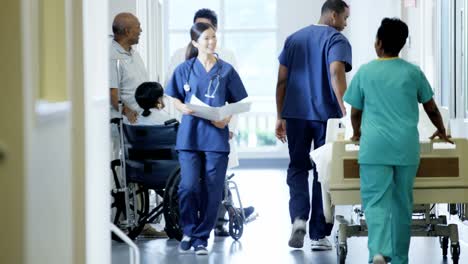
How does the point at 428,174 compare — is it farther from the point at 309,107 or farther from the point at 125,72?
the point at 125,72

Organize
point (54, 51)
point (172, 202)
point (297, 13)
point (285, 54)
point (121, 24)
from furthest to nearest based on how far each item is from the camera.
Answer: point (297, 13)
point (121, 24)
point (172, 202)
point (285, 54)
point (54, 51)

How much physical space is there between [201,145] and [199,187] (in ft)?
0.85

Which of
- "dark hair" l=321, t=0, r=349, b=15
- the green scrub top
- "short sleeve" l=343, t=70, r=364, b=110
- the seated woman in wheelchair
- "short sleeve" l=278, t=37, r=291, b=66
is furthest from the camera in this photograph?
the seated woman in wheelchair

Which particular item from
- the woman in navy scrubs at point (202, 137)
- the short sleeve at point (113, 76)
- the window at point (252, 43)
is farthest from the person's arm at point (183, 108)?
the window at point (252, 43)

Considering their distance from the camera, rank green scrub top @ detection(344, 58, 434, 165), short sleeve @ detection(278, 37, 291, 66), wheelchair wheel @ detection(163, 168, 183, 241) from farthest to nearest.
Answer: wheelchair wheel @ detection(163, 168, 183, 241), short sleeve @ detection(278, 37, 291, 66), green scrub top @ detection(344, 58, 434, 165)

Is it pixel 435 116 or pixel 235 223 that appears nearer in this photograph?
pixel 435 116

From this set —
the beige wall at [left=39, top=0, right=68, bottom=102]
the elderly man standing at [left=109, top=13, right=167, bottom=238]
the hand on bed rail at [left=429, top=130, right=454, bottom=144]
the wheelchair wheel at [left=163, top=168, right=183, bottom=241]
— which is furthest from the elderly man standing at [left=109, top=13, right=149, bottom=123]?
the beige wall at [left=39, top=0, right=68, bottom=102]

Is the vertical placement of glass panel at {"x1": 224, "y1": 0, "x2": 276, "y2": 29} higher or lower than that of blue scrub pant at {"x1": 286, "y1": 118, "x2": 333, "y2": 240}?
higher

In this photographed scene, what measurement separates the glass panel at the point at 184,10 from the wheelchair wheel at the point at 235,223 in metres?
7.52

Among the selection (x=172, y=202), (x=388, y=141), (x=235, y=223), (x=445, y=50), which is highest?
(x=445, y=50)

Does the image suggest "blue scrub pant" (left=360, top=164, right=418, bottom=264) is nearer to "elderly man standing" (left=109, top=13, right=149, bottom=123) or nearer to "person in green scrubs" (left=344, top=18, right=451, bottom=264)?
"person in green scrubs" (left=344, top=18, right=451, bottom=264)

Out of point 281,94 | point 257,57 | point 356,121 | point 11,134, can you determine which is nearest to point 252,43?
point 257,57

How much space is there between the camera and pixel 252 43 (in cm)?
1392

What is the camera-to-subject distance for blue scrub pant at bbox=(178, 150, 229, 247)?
20.0 feet
